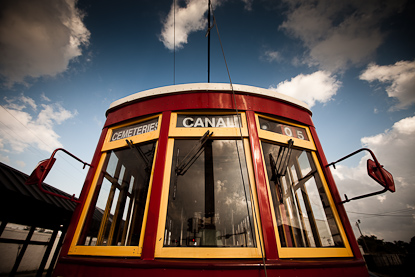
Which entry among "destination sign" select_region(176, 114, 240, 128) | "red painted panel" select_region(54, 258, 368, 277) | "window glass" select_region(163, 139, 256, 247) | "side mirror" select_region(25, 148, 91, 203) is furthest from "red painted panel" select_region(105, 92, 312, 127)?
"red painted panel" select_region(54, 258, 368, 277)

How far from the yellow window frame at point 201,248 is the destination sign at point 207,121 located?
80 mm

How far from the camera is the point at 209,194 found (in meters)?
2.33

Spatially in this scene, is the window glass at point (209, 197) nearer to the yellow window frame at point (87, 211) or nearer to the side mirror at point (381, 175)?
the yellow window frame at point (87, 211)

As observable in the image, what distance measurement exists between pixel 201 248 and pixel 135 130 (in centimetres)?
198

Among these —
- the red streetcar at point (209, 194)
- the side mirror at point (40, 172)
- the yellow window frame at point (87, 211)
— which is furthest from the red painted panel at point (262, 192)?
the side mirror at point (40, 172)

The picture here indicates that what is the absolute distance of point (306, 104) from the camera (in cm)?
325

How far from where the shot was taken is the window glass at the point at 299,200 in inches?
83.7

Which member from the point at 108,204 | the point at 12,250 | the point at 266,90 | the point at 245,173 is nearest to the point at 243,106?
the point at 266,90

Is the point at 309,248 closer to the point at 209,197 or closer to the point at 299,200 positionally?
the point at 299,200

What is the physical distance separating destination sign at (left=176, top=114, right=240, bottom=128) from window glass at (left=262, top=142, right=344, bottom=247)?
0.60m

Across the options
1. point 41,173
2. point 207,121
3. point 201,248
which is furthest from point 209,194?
point 41,173

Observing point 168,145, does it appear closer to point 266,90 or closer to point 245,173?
point 245,173

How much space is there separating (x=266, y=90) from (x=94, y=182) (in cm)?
318

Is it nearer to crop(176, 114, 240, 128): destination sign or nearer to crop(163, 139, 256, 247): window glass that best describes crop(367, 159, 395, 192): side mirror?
crop(163, 139, 256, 247): window glass
